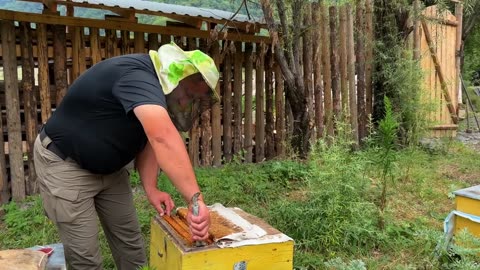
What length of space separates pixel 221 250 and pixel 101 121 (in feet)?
3.34

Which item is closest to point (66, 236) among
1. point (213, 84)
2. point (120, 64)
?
point (120, 64)

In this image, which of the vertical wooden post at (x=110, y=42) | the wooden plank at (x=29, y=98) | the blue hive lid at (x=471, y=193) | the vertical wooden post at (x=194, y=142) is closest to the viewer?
the blue hive lid at (x=471, y=193)

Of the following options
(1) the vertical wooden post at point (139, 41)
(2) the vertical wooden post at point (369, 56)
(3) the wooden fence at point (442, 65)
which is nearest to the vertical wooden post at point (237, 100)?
(1) the vertical wooden post at point (139, 41)

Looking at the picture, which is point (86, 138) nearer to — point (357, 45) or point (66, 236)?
point (66, 236)

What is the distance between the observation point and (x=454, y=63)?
912cm

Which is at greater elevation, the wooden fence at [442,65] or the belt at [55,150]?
the wooden fence at [442,65]

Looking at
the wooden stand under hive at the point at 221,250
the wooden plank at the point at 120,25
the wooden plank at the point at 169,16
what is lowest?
the wooden stand under hive at the point at 221,250

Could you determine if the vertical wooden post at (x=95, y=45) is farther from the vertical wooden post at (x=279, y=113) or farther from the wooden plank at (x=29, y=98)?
the vertical wooden post at (x=279, y=113)

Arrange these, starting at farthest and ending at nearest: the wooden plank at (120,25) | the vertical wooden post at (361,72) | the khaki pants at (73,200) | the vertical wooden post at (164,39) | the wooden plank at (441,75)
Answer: the wooden plank at (441,75), the vertical wooden post at (361,72), the vertical wooden post at (164,39), the wooden plank at (120,25), the khaki pants at (73,200)

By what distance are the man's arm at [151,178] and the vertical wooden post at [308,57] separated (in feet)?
11.8

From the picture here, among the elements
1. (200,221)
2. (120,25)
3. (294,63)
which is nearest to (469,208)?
(200,221)

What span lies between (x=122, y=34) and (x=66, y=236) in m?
3.39

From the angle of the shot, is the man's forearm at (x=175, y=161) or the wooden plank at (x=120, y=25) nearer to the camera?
the man's forearm at (x=175, y=161)

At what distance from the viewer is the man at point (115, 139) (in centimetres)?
227
